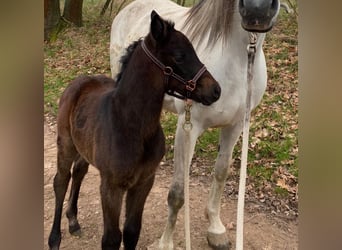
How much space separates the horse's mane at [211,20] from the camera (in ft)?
5.84

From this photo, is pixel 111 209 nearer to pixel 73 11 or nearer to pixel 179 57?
pixel 179 57

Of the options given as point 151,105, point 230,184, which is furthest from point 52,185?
point 230,184

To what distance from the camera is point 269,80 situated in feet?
8.17

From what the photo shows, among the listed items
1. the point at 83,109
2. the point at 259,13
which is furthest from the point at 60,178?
the point at 259,13


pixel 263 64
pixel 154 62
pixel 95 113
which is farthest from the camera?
pixel 263 64

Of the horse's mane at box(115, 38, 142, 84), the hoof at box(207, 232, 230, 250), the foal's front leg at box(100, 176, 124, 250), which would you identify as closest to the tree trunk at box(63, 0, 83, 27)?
the horse's mane at box(115, 38, 142, 84)

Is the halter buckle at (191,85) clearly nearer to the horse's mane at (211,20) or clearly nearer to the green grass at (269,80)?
the horse's mane at (211,20)

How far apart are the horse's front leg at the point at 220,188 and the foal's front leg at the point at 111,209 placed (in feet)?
2.23

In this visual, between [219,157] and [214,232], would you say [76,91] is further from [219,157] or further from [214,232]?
[214,232]

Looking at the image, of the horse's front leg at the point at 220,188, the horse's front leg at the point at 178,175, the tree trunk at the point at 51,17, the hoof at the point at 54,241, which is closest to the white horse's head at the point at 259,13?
the horse's front leg at the point at 178,175

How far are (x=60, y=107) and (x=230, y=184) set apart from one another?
1186 mm
